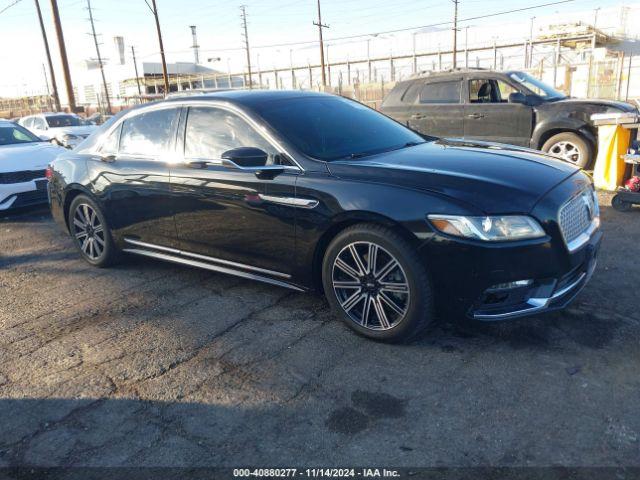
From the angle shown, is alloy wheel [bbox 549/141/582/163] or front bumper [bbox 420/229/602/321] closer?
front bumper [bbox 420/229/602/321]

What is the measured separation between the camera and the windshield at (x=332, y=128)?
3.82 m

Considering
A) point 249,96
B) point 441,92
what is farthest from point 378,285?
point 441,92

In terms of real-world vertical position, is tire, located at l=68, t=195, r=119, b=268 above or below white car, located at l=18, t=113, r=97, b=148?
below

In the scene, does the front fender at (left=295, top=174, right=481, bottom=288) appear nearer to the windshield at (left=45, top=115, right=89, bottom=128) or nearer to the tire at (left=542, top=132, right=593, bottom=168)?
the tire at (left=542, top=132, right=593, bottom=168)

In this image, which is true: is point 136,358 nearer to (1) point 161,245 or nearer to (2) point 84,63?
(1) point 161,245

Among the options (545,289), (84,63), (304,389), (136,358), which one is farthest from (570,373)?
(84,63)

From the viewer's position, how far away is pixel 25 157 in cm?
788

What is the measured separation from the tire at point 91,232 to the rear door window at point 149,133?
2.45ft

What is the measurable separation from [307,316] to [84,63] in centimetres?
9187

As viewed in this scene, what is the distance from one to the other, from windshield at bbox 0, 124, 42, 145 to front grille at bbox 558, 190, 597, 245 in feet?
29.1

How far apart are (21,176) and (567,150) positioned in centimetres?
841

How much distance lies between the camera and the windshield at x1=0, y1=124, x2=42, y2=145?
29.1 ft

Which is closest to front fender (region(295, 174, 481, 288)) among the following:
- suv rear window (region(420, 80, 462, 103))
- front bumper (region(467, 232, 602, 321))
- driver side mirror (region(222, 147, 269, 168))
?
driver side mirror (region(222, 147, 269, 168))

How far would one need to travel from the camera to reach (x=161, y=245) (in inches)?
182
